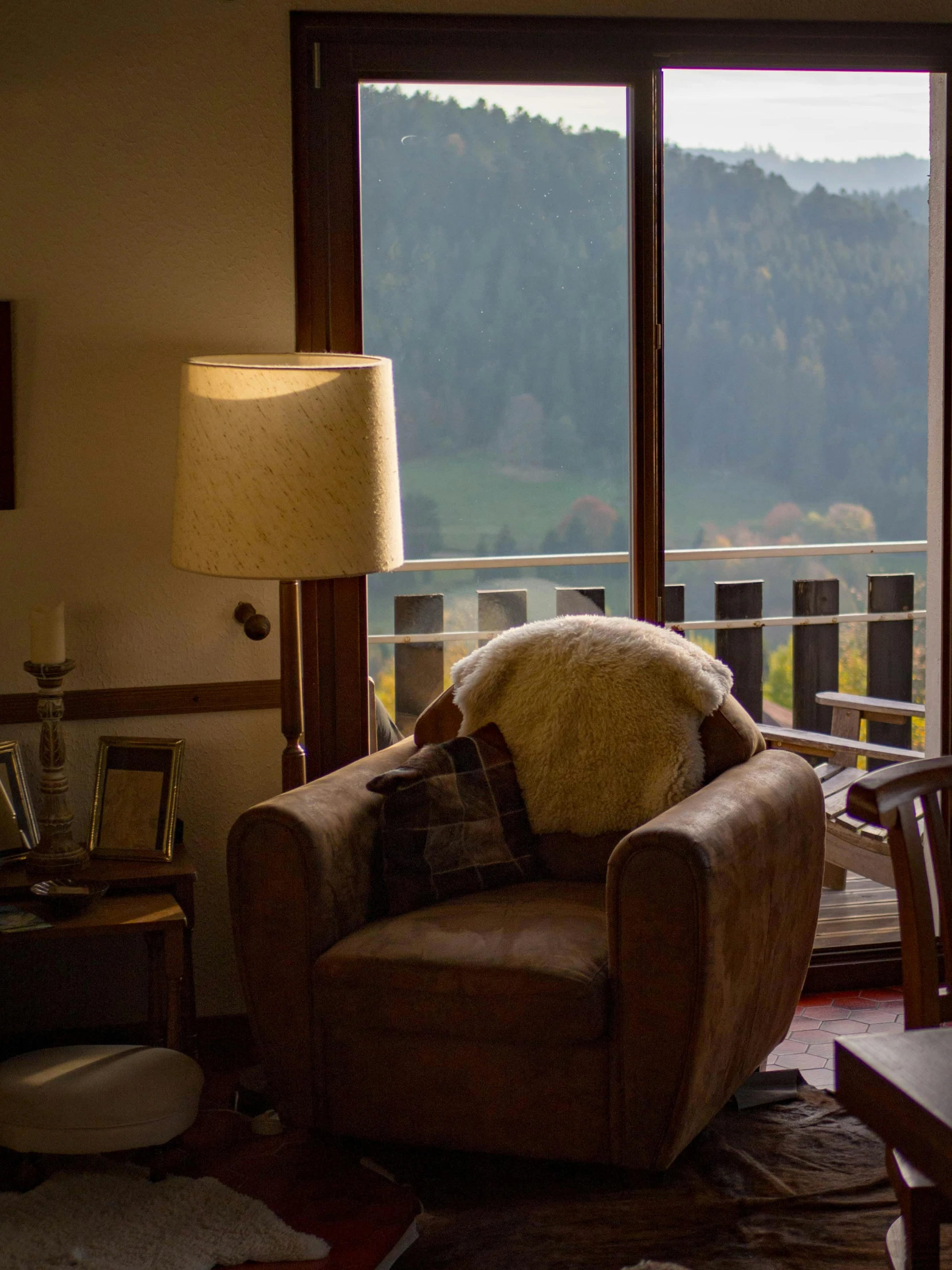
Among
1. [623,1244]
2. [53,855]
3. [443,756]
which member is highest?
[443,756]

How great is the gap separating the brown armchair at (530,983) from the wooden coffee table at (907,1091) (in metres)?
1.00

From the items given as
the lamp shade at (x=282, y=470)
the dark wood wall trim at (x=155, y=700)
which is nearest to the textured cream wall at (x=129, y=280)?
the dark wood wall trim at (x=155, y=700)

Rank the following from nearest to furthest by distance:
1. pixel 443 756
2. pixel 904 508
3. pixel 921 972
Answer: pixel 921 972
pixel 443 756
pixel 904 508

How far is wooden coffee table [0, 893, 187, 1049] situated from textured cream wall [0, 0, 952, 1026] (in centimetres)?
→ 48

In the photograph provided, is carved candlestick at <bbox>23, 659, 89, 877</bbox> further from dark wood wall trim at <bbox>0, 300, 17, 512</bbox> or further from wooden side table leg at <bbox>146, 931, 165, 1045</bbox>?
dark wood wall trim at <bbox>0, 300, 17, 512</bbox>

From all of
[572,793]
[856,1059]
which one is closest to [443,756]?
[572,793]

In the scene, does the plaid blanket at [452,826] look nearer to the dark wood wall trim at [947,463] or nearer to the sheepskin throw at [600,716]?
the sheepskin throw at [600,716]

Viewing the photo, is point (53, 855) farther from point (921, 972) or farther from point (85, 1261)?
point (921, 972)

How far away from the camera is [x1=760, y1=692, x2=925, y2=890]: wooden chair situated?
3332mm

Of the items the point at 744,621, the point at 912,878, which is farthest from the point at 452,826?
the point at 744,621

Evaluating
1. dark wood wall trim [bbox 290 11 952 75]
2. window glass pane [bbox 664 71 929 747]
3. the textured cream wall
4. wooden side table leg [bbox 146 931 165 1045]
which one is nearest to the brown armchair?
wooden side table leg [bbox 146 931 165 1045]

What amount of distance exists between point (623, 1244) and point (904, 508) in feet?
7.63

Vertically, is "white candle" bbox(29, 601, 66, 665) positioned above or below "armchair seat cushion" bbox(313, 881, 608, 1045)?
above

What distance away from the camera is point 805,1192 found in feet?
7.07
